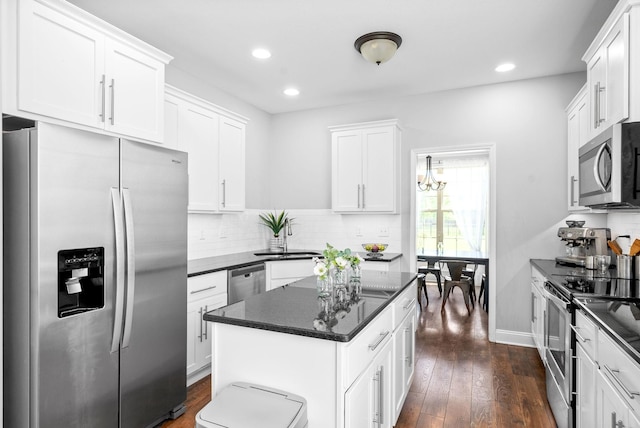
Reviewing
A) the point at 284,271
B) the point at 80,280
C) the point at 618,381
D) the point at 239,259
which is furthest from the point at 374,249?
the point at 80,280

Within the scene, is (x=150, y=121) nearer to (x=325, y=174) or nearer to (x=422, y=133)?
(x=325, y=174)

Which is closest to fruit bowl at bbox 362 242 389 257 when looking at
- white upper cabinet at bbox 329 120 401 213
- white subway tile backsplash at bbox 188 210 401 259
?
white subway tile backsplash at bbox 188 210 401 259

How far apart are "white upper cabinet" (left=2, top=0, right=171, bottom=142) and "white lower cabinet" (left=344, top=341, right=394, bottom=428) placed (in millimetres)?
2142

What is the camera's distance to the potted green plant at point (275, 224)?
496cm

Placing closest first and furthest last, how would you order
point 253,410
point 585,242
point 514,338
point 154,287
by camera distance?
point 253,410, point 154,287, point 585,242, point 514,338

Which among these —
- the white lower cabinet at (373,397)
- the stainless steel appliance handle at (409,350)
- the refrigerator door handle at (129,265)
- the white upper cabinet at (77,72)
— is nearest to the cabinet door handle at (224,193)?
the white upper cabinet at (77,72)

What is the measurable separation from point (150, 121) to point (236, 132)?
139 centimetres

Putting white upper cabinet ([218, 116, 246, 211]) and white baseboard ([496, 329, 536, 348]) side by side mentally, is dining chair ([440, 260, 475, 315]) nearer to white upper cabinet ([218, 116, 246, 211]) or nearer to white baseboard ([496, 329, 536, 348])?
white baseboard ([496, 329, 536, 348])

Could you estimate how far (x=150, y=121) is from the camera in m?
2.70

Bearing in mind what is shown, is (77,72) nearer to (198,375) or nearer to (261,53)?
(261,53)

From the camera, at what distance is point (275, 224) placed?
4977 millimetres

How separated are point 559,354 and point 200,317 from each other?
261 centimetres

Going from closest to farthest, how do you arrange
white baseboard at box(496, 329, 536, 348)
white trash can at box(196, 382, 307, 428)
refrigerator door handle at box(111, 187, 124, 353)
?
white trash can at box(196, 382, 307, 428) < refrigerator door handle at box(111, 187, 124, 353) < white baseboard at box(496, 329, 536, 348)

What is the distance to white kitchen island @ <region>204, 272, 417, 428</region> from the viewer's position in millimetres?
1503
